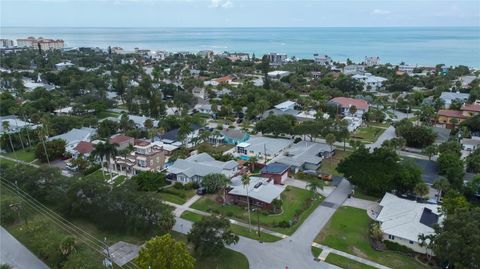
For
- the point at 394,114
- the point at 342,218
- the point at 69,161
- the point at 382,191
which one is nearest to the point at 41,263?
the point at 69,161

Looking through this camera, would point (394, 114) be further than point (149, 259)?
Yes

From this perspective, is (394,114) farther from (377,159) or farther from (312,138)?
(377,159)

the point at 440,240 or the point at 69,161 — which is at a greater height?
the point at 440,240

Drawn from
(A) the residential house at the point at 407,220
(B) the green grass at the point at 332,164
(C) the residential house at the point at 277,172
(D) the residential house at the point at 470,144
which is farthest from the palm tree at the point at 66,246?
(D) the residential house at the point at 470,144

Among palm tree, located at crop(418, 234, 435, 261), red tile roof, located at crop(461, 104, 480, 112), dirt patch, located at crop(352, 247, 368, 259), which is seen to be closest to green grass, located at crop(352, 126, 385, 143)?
red tile roof, located at crop(461, 104, 480, 112)

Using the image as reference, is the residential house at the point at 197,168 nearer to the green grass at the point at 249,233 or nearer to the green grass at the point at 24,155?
the green grass at the point at 249,233

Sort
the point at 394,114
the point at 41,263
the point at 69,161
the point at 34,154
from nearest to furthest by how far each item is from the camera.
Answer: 1. the point at 41,263
2. the point at 69,161
3. the point at 34,154
4. the point at 394,114

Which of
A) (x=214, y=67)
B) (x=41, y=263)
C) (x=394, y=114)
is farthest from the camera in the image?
(x=214, y=67)

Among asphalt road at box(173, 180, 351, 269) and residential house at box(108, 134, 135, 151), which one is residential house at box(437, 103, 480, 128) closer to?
asphalt road at box(173, 180, 351, 269)
